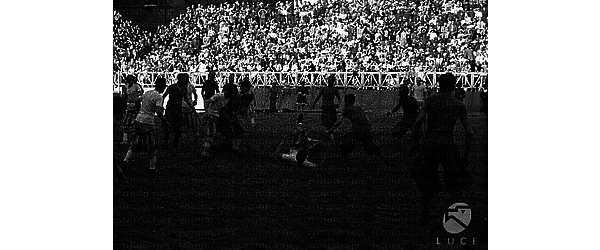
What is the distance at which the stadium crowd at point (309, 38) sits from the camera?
4230mm

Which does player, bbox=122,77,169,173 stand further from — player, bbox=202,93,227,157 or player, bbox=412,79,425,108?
player, bbox=412,79,425,108

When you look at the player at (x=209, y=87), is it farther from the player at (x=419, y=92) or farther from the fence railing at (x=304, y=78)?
the player at (x=419, y=92)

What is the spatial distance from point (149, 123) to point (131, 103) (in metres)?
0.38

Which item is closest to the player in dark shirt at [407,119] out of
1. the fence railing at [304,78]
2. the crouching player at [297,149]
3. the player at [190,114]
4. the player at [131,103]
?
the fence railing at [304,78]

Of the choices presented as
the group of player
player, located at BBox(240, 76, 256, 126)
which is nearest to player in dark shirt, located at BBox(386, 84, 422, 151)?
the group of player

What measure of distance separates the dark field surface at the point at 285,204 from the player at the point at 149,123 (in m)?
0.06

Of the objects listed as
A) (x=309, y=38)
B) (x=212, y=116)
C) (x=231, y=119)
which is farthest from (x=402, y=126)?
(x=212, y=116)

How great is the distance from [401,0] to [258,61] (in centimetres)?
94

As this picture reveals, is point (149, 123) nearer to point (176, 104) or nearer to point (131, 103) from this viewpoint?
point (176, 104)

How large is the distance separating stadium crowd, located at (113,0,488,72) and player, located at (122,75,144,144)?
3.5 inches

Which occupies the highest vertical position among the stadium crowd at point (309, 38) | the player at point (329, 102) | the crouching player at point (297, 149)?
the stadium crowd at point (309, 38)
